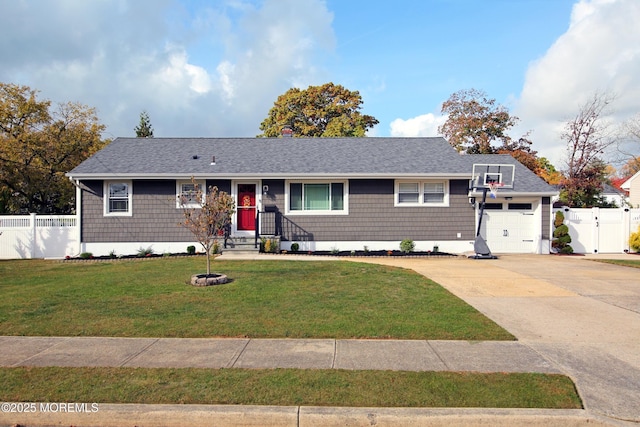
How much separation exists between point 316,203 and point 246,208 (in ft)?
8.96

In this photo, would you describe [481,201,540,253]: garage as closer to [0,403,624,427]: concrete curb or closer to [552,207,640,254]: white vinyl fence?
[552,207,640,254]: white vinyl fence

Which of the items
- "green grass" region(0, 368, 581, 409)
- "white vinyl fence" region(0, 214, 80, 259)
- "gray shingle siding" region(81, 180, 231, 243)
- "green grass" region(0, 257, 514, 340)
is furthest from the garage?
"white vinyl fence" region(0, 214, 80, 259)

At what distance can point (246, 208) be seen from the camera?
1661cm

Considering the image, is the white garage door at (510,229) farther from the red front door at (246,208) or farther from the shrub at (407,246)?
the red front door at (246,208)

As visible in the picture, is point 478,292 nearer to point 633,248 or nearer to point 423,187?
point 423,187

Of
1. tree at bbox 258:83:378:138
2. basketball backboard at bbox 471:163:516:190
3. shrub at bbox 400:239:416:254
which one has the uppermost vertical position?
tree at bbox 258:83:378:138

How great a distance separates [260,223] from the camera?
53.2 ft

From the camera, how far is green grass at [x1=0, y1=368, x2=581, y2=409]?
13.1ft

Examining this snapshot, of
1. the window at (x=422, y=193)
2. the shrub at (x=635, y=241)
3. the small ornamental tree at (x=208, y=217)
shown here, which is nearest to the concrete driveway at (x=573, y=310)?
the window at (x=422, y=193)

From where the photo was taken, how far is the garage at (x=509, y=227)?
17.2 metres

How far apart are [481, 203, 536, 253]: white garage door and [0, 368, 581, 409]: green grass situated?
13302 mm

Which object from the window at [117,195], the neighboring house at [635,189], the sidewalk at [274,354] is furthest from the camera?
the neighboring house at [635,189]

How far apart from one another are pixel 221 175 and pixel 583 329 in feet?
42.0

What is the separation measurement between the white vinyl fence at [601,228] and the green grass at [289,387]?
1546 cm
